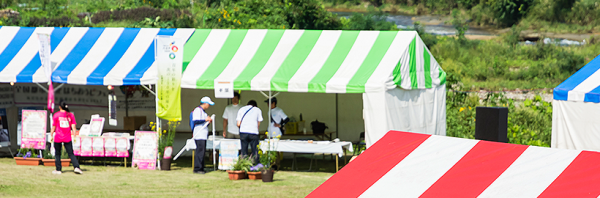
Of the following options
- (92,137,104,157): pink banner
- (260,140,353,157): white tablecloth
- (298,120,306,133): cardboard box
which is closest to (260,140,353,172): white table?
(260,140,353,157): white tablecloth

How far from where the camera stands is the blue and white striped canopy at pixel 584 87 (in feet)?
29.2

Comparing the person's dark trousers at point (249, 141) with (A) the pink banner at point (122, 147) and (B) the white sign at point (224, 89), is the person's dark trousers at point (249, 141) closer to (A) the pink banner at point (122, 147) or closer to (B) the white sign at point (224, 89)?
(B) the white sign at point (224, 89)

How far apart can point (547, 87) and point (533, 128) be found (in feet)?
38.7

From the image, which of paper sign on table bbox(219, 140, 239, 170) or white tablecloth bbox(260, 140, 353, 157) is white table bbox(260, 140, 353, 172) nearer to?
white tablecloth bbox(260, 140, 353, 157)

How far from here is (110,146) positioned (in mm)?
9688

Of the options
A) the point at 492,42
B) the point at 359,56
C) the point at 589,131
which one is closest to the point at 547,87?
the point at 492,42

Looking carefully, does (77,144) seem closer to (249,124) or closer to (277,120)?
(249,124)

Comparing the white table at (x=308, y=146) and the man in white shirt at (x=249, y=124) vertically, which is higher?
the man in white shirt at (x=249, y=124)

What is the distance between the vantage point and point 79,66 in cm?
980

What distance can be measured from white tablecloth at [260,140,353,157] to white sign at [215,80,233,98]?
3.00ft

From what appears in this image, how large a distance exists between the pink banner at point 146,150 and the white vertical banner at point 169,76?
17.5 inches

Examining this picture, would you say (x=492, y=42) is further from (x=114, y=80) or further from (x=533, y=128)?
(x=114, y=80)

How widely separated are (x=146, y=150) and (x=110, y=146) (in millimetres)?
660

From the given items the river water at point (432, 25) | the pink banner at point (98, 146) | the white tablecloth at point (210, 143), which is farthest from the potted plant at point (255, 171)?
the river water at point (432, 25)
